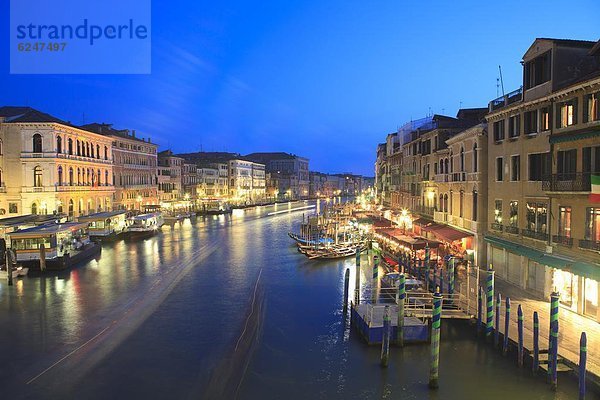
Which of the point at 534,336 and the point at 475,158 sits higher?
the point at 475,158

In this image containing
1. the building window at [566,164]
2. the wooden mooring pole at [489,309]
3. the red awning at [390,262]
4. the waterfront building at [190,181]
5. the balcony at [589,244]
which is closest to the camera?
the balcony at [589,244]

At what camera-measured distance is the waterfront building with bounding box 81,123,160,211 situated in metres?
66.9

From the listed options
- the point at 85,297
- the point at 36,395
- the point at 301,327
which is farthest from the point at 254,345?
the point at 85,297

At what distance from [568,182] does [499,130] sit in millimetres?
7421

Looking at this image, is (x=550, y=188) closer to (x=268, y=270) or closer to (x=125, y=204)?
(x=268, y=270)

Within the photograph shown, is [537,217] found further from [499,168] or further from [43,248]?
[43,248]

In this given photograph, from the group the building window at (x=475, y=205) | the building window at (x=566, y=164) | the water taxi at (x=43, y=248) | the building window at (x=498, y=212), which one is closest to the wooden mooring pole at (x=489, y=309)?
the building window at (x=566, y=164)

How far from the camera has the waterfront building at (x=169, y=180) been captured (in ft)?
288

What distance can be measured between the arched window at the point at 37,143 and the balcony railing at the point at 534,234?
43.6 m

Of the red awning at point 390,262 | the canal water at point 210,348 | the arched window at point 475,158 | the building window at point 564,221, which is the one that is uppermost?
the arched window at point 475,158

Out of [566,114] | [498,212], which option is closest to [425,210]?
[498,212]

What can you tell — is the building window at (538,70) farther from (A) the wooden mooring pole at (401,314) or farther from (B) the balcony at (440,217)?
(B) the balcony at (440,217)

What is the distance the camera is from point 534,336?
14875mm

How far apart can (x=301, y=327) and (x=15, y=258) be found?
22.0 meters
